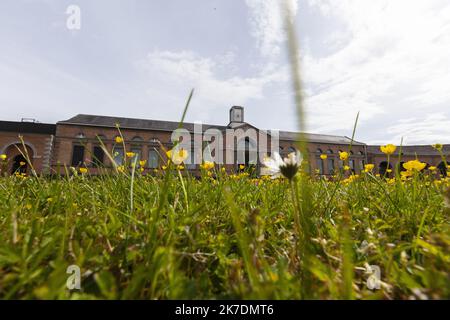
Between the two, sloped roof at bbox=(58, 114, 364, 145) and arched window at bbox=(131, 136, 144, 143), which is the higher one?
sloped roof at bbox=(58, 114, 364, 145)

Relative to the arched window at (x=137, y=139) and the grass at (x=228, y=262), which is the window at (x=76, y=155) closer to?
the arched window at (x=137, y=139)

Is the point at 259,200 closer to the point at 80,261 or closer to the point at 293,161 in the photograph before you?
the point at 293,161

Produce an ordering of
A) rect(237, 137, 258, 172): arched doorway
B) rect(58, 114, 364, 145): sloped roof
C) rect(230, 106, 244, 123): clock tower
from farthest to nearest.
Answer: rect(230, 106, 244, 123): clock tower
rect(237, 137, 258, 172): arched doorway
rect(58, 114, 364, 145): sloped roof

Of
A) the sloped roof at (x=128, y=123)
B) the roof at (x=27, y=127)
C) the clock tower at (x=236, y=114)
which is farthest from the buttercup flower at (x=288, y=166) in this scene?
the clock tower at (x=236, y=114)

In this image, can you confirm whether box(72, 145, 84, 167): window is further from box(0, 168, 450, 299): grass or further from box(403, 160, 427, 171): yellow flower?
box(403, 160, 427, 171): yellow flower

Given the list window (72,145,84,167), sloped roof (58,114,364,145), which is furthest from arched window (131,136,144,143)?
window (72,145,84,167)

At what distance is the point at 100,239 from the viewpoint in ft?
2.44

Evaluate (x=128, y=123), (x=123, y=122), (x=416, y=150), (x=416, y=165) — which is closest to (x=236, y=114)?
(x=128, y=123)

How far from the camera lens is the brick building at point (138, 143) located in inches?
780

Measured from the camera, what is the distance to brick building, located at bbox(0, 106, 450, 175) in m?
19.8

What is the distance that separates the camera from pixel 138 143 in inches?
878

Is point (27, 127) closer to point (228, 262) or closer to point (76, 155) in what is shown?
point (76, 155)

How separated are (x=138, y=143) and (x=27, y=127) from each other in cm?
993
